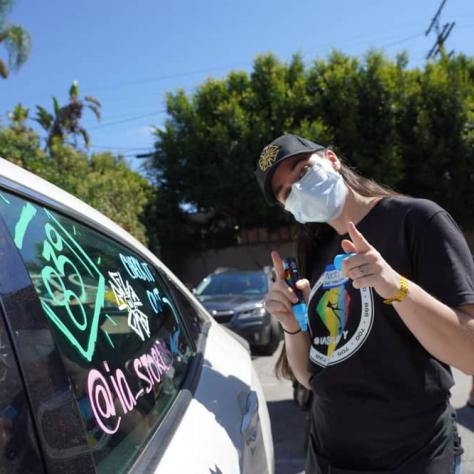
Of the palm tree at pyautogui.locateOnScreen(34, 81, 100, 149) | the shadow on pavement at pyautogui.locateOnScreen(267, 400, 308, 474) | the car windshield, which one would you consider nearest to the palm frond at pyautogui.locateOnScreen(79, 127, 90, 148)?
the palm tree at pyautogui.locateOnScreen(34, 81, 100, 149)

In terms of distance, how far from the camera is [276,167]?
65.8 inches

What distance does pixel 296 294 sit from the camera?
64.0 inches

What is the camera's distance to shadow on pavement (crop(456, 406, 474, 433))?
415cm

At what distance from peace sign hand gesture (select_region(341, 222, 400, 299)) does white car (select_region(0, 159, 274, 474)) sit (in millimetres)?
586

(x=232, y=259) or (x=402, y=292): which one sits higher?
(x=402, y=292)

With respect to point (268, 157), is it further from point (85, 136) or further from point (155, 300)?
point (85, 136)

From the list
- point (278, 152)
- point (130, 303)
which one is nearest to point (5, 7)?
point (278, 152)

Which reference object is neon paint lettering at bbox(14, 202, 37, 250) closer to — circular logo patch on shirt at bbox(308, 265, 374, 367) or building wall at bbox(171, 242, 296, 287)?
circular logo patch on shirt at bbox(308, 265, 374, 367)

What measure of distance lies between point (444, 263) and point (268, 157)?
2.22 ft

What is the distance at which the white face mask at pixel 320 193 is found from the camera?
1622mm

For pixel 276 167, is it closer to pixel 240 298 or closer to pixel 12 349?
pixel 12 349

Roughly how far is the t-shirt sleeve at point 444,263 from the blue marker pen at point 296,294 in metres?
0.37

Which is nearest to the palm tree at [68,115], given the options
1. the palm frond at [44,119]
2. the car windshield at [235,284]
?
the palm frond at [44,119]

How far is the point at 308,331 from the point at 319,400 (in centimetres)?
24
